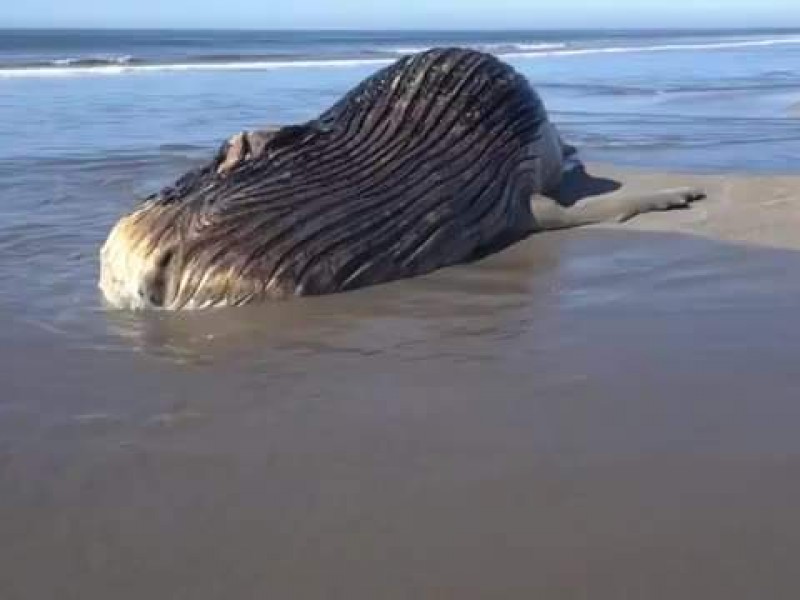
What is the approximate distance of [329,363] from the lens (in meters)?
4.70

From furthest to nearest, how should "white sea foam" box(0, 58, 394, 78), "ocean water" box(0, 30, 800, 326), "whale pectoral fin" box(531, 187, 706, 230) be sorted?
"white sea foam" box(0, 58, 394, 78) < "whale pectoral fin" box(531, 187, 706, 230) < "ocean water" box(0, 30, 800, 326)

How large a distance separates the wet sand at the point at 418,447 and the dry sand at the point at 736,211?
1.01m

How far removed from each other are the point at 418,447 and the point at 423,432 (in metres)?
0.13

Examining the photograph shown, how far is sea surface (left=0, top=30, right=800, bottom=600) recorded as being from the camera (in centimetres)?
302

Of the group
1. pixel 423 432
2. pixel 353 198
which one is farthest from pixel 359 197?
pixel 423 432

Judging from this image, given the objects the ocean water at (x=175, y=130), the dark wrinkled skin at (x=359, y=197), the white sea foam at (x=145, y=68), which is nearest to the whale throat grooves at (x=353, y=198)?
the dark wrinkled skin at (x=359, y=197)

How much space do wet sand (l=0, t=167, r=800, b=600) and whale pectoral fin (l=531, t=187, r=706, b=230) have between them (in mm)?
1459

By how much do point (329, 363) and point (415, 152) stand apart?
2.46 m

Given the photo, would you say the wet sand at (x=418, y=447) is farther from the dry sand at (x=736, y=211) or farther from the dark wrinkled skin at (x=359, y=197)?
the dry sand at (x=736, y=211)

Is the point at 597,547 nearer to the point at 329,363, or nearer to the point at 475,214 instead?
the point at 329,363

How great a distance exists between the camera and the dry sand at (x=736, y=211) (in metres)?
6.87

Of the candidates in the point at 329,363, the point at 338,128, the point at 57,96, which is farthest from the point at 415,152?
the point at 57,96

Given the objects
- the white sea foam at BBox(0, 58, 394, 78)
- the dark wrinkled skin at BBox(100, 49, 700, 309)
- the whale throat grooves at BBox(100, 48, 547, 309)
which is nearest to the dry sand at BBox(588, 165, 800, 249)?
the dark wrinkled skin at BBox(100, 49, 700, 309)

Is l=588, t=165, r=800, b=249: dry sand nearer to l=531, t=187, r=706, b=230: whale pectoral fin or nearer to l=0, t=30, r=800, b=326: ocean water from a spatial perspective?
l=531, t=187, r=706, b=230: whale pectoral fin
